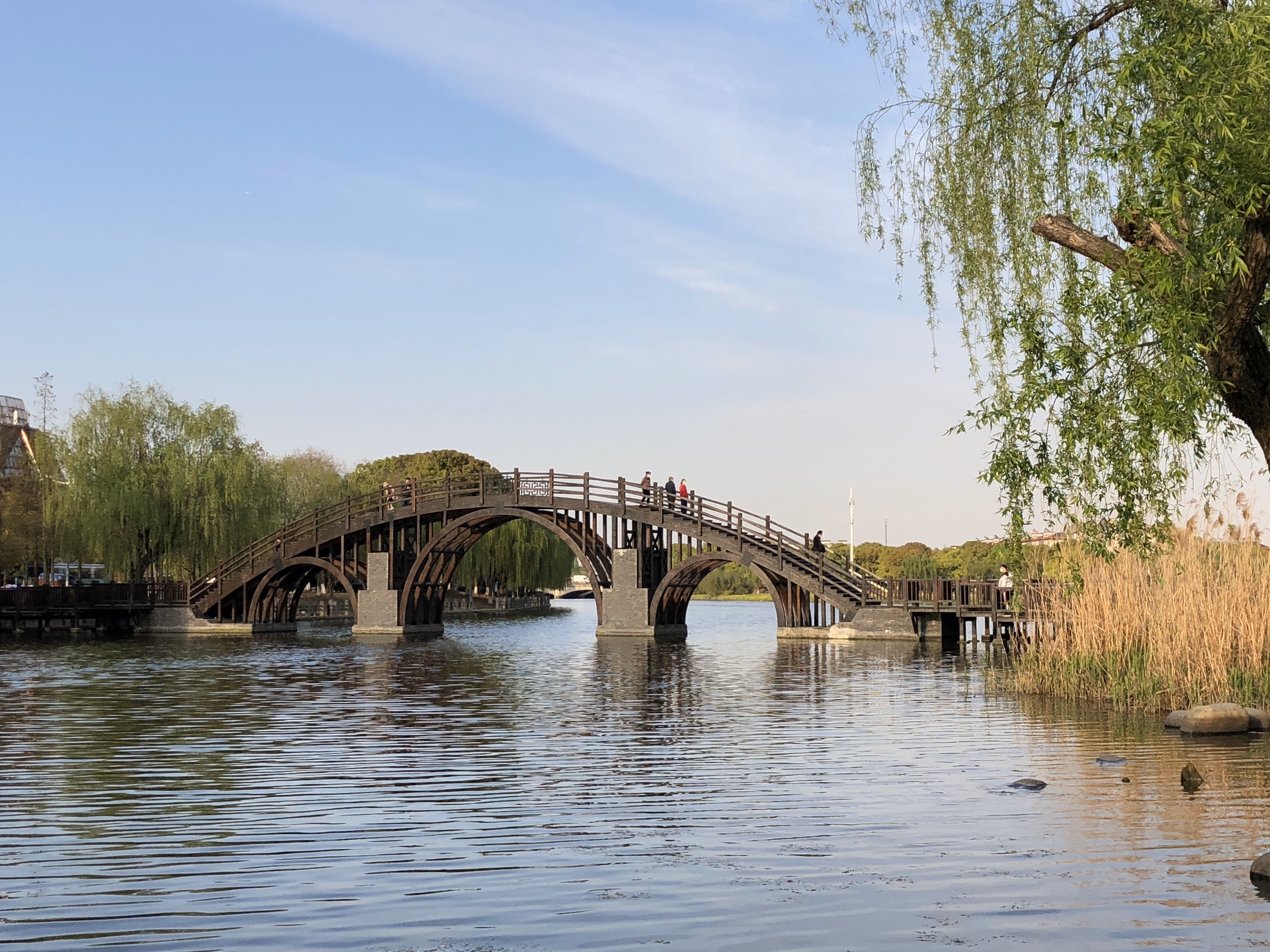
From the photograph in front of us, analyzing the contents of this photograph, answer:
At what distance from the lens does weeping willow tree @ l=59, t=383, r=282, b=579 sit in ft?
161

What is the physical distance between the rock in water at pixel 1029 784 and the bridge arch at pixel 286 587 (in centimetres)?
4062

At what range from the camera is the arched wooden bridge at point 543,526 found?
4269cm

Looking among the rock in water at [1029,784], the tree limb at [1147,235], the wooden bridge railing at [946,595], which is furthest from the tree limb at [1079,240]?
the wooden bridge railing at [946,595]

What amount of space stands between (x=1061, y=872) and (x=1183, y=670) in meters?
10.9

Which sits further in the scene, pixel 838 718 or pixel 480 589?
pixel 480 589

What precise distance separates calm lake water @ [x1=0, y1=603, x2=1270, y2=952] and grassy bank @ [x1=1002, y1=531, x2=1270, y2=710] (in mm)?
1034

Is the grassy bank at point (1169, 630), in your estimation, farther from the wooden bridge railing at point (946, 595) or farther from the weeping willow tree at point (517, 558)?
the weeping willow tree at point (517, 558)

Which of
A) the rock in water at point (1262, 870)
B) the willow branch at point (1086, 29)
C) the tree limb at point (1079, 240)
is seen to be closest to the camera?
the rock in water at point (1262, 870)

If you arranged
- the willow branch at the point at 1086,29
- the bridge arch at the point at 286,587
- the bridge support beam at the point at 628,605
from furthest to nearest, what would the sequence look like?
the bridge arch at the point at 286,587 → the bridge support beam at the point at 628,605 → the willow branch at the point at 1086,29

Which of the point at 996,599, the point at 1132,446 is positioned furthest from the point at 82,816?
the point at 996,599

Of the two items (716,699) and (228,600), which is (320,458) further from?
(716,699)

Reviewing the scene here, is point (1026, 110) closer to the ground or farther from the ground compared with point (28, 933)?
farther from the ground

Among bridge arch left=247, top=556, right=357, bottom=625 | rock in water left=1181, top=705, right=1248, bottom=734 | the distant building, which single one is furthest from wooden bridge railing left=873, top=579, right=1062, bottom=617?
the distant building

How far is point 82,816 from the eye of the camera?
10.7 meters
